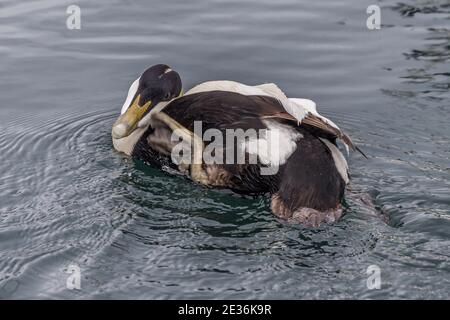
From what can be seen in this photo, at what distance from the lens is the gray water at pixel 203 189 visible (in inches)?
214

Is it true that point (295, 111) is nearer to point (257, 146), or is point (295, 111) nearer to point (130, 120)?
point (257, 146)

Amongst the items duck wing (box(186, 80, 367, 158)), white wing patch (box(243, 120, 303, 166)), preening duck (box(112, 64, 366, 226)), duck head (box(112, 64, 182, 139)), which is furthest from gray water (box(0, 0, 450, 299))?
duck wing (box(186, 80, 367, 158))

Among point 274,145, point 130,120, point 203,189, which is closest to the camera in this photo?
point 274,145

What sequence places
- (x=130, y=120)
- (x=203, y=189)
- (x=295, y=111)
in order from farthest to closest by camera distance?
1. (x=130, y=120)
2. (x=203, y=189)
3. (x=295, y=111)

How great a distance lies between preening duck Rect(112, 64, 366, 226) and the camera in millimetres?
6137

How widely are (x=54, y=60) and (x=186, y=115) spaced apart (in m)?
3.67

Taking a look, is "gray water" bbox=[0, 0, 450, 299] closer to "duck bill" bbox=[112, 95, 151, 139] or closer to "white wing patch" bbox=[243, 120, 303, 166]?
"duck bill" bbox=[112, 95, 151, 139]

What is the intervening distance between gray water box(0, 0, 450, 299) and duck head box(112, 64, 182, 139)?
0.27 m

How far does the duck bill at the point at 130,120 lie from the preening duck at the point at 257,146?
330mm

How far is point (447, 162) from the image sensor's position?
7.11m

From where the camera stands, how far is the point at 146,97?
745 centimetres

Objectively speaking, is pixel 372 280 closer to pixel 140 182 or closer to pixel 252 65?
pixel 140 182

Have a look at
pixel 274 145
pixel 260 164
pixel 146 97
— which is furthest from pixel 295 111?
pixel 146 97

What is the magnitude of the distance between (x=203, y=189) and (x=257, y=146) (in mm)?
710
